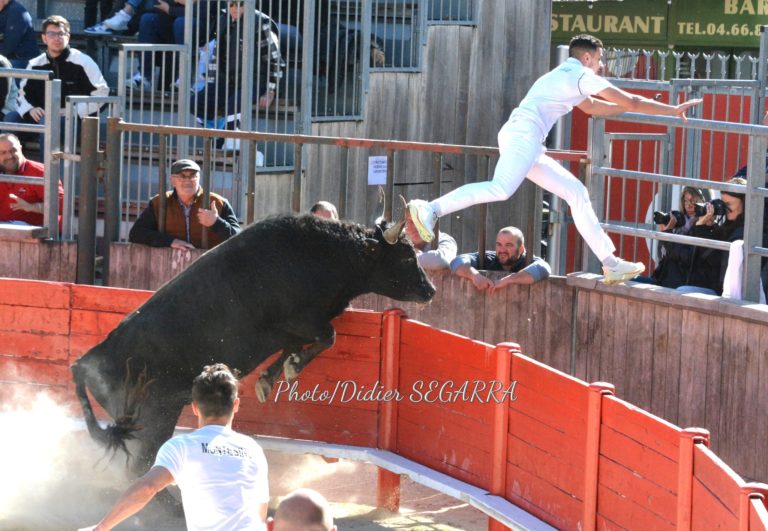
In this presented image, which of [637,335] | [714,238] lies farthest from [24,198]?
[714,238]

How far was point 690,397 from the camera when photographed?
24.0 ft

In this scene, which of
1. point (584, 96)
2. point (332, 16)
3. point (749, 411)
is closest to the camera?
point (749, 411)

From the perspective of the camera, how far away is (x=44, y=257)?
9.30 m

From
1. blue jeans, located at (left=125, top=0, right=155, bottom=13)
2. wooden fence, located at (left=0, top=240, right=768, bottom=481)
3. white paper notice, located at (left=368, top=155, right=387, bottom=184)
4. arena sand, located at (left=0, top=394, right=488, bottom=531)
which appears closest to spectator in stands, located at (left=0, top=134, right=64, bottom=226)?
wooden fence, located at (left=0, top=240, right=768, bottom=481)

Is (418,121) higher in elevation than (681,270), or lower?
higher

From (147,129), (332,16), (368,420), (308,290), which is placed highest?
(332,16)

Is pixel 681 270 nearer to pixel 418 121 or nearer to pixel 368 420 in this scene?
pixel 368 420

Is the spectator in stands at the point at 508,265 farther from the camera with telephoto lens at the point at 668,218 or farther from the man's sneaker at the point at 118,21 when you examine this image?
the man's sneaker at the point at 118,21

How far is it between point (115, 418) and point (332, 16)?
5026 millimetres

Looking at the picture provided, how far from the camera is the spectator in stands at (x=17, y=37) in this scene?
11430 mm

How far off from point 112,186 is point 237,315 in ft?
7.70

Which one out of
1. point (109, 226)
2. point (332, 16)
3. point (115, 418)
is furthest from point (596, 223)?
point (332, 16)

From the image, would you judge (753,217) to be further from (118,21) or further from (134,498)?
(118,21)

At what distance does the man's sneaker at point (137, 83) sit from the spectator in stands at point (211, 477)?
5868 mm
